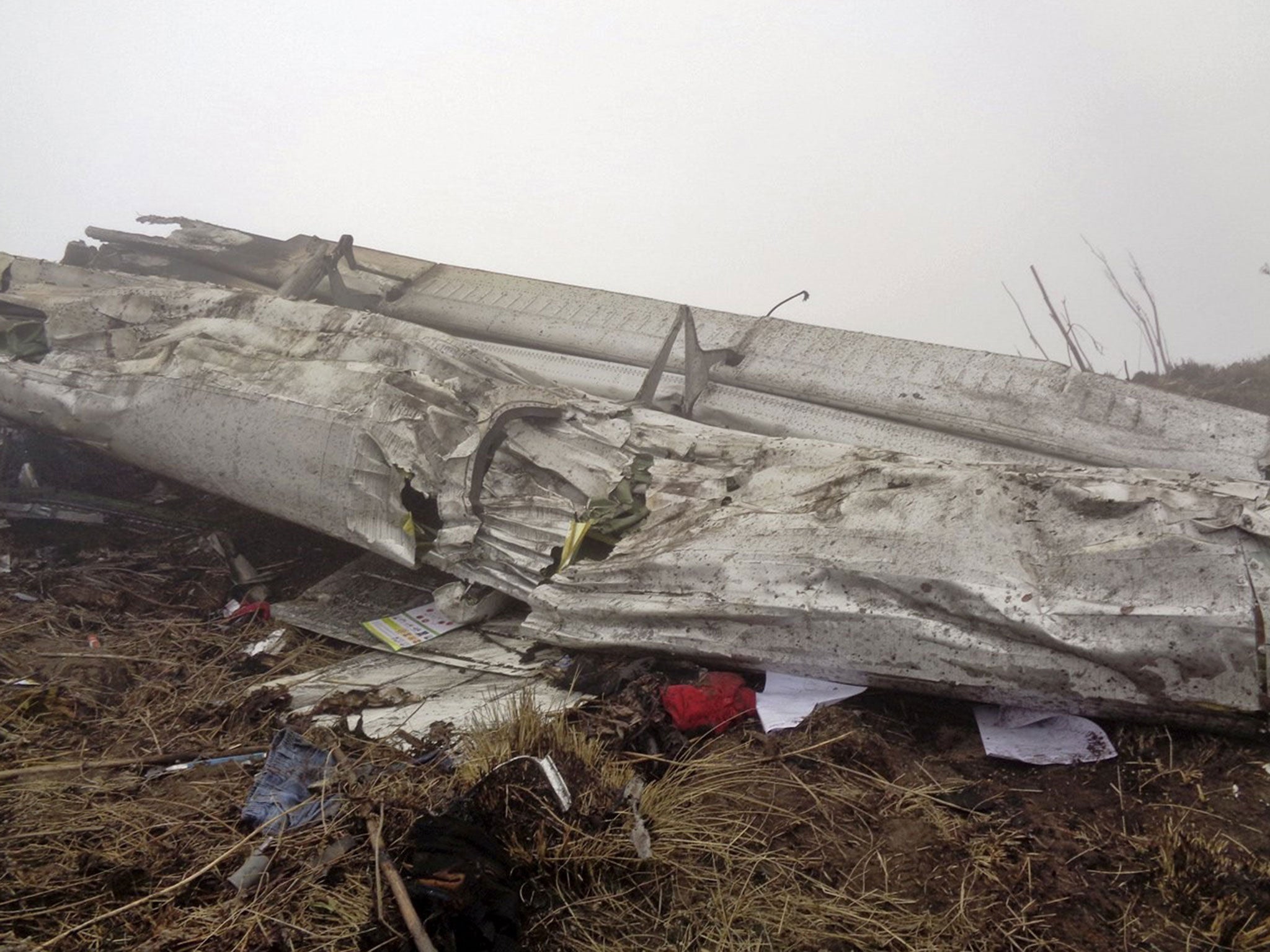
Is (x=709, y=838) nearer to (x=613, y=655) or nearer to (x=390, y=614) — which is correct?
(x=613, y=655)

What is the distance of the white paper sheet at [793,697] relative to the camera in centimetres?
282

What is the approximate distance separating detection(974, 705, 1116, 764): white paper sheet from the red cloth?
0.75 m

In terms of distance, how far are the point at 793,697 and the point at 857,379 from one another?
2.48 metres

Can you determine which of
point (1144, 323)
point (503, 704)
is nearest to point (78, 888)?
point (503, 704)

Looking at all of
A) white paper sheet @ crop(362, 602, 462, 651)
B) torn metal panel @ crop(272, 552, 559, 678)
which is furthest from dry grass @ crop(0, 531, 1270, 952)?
white paper sheet @ crop(362, 602, 462, 651)

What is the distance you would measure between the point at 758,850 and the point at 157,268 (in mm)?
6823

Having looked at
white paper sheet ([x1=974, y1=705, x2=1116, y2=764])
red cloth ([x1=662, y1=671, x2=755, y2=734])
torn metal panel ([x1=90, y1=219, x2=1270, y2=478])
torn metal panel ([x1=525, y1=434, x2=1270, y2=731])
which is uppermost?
torn metal panel ([x1=90, y1=219, x2=1270, y2=478])

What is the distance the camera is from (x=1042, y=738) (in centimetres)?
263

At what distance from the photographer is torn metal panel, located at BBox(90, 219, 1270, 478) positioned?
4184 millimetres

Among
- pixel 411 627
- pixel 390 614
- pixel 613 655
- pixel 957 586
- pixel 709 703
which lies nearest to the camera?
pixel 957 586

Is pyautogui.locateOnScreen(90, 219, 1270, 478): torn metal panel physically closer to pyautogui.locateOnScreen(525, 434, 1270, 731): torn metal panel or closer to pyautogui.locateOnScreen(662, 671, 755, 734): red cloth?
pyautogui.locateOnScreen(525, 434, 1270, 731): torn metal panel

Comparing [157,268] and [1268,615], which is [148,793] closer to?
[1268,615]

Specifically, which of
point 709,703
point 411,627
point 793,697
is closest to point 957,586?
point 793,697

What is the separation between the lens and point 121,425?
4438 millimetres
